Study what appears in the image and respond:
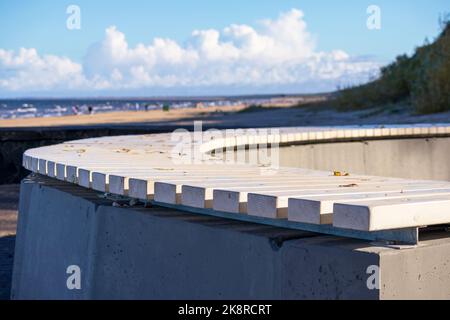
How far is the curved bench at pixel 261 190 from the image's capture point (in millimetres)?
3061

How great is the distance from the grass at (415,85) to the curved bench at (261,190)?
44.2 feet

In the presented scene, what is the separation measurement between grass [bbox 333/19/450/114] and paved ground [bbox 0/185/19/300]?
32.5ft

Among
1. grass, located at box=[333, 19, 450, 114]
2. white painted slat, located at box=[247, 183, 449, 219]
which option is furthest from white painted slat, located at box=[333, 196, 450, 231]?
grass, located at box=[333, 19, 450, 114]

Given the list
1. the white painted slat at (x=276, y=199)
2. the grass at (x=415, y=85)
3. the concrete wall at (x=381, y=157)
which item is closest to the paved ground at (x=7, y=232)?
the concrete wall at (x=381, y=157)

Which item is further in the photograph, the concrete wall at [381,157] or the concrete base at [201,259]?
the concrete wall at [381,157]

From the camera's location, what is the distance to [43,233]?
5516 mm

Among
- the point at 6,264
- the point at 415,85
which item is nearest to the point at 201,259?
the point at 6,264

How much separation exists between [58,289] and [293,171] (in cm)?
159

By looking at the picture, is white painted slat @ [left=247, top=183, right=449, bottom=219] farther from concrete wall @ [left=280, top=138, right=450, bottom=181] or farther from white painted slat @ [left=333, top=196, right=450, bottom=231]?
concrete wall @ [left=280, top=138, right=450, bottom=181]

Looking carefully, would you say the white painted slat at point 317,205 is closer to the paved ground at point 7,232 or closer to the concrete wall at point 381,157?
the paved ground at point 7,232

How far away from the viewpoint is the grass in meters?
18.8

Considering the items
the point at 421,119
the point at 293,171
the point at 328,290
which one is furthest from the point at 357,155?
the point at 421,119

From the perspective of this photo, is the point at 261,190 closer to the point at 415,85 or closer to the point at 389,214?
the point at 389,214

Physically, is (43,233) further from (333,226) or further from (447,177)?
(447,177)
